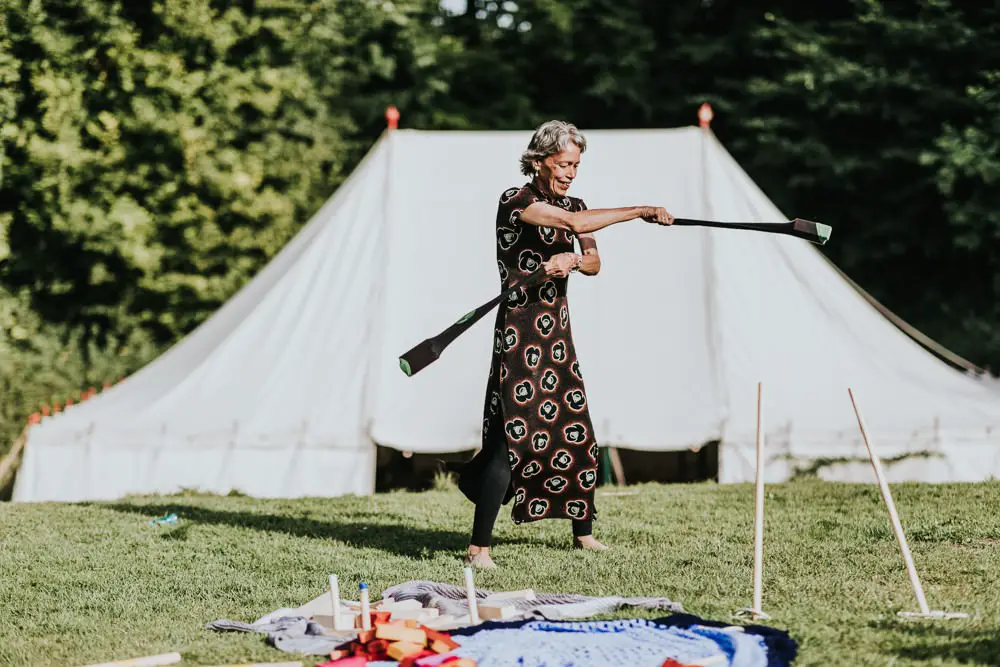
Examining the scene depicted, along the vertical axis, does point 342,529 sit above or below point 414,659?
above

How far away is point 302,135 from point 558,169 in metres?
6.11

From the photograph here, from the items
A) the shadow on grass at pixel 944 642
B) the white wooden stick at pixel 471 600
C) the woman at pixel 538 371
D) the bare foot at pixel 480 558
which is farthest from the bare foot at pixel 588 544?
the shadow on grass at pixel 944 642

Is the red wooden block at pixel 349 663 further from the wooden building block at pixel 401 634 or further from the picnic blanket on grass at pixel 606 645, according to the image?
the picnic blanket on grass at pixel 606 645

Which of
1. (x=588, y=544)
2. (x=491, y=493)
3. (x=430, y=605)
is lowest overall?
(x=430, y=605)

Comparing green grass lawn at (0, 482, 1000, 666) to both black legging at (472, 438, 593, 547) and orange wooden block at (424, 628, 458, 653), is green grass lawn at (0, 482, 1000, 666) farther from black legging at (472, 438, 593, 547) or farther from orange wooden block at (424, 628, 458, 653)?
orange wooden block at (424, 628, 458, 653)

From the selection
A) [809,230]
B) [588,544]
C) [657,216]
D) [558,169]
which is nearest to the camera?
[809,230]

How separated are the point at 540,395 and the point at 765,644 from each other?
1408mm

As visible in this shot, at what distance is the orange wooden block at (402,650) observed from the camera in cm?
301

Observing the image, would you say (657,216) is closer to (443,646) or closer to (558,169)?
(558,169)

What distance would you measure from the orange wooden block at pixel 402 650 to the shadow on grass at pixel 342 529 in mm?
1480

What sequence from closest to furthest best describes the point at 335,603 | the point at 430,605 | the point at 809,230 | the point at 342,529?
1. the point at 335,603
2. the point at 430,605
3. the point at 809,230
4. the point at 342,529

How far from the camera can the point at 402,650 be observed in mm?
3014

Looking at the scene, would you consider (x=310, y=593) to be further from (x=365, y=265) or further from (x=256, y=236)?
(x=256, y=236)

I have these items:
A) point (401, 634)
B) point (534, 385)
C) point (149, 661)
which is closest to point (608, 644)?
point (401, 634)
